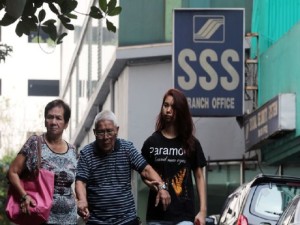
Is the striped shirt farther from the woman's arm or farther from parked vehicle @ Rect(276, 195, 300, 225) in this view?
parked vehicle @ Rect(276, 195, 300, 225)

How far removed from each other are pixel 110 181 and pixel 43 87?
238 ft

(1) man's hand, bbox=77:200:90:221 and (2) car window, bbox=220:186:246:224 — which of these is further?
(2) car window, bbox=220:186:246:224

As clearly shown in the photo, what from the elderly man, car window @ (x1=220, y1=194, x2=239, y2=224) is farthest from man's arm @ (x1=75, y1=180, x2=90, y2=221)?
car window @ (x1=220, y1=194, x2=239, y2=224)

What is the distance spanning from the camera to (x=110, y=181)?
399 inches

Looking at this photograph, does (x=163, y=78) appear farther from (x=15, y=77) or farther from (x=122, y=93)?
(x=15, y=77)

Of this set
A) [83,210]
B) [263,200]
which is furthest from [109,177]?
[263,200]

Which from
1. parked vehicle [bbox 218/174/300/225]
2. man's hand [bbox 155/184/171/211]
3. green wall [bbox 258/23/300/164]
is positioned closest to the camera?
man's hand [bbox 155/184/171/211]

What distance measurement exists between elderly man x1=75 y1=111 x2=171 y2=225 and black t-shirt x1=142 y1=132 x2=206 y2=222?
0.64 feet

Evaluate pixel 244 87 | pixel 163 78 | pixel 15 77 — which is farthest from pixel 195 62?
pixel 15 77

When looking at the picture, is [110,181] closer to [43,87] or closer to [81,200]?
[81,200]

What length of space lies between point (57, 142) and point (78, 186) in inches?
15.5

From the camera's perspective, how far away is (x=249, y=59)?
26062 mm

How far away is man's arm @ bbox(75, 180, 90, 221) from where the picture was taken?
9.80 m

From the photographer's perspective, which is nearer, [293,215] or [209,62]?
[293,215]
